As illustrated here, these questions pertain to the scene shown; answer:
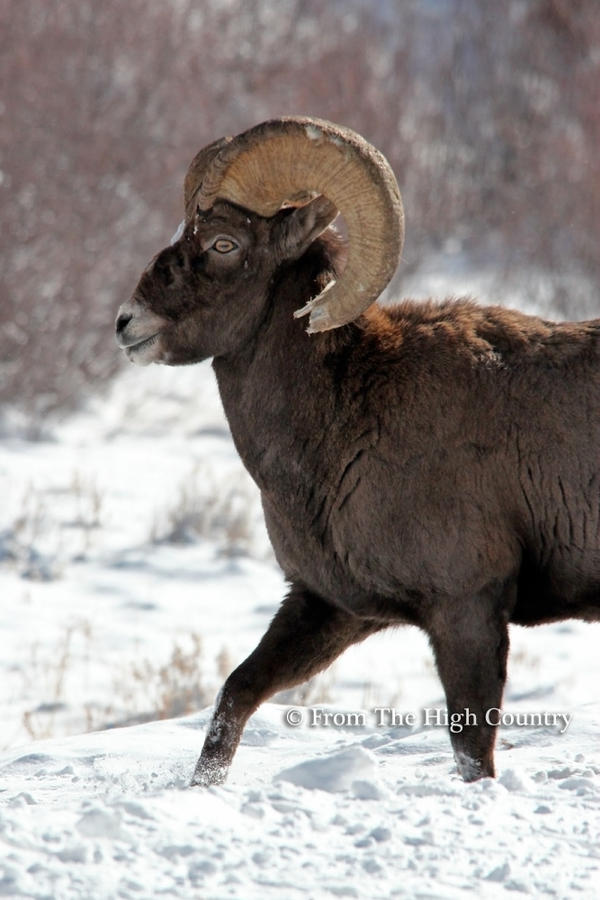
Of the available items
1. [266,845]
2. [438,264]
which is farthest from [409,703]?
[438,264]

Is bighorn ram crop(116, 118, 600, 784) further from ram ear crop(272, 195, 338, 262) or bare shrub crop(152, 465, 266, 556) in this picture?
bare shrub crop(152, 465, 266, 556)

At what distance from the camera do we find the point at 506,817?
3797mm

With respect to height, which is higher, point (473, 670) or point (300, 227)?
point (300, 227)

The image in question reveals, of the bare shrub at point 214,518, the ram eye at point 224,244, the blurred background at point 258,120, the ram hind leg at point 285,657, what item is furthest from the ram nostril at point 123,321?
the blurred background at point 258,120

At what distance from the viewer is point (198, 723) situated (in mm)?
6227

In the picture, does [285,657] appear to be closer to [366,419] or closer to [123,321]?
[366,419]

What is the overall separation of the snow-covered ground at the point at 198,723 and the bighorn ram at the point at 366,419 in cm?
50

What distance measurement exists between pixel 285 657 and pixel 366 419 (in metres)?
0.94

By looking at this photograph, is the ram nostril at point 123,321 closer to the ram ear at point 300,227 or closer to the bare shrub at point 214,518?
the ram ear at point 300,227

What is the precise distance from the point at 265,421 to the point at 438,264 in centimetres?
Result: 1341

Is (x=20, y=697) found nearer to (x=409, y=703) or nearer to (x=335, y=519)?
(x=409, y=703)

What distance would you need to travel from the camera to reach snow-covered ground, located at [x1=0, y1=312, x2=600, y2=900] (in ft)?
11.1

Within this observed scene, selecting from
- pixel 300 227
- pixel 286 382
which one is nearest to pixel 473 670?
pixel 286 382

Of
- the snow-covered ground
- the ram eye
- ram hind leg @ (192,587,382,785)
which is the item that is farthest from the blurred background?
ram hind leg @ (192,587,382,785)
